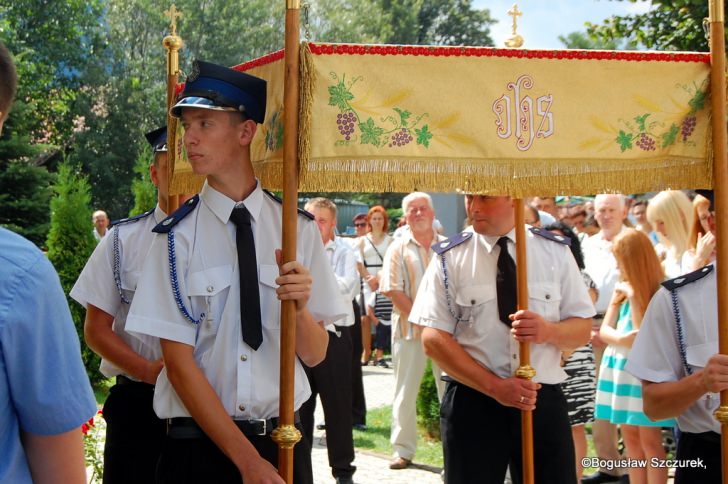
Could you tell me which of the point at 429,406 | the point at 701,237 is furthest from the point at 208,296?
the point at 429,406

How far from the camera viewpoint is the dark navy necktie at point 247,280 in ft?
10.4

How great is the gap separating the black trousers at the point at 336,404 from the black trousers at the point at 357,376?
1.55 metres

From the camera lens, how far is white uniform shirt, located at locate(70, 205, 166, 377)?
4.13 m

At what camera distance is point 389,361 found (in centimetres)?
1494

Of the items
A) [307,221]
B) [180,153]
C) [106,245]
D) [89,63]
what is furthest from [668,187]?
[89,63]

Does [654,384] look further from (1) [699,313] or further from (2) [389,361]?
(2) [389,361]

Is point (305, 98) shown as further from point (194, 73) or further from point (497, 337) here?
point (497, 337)

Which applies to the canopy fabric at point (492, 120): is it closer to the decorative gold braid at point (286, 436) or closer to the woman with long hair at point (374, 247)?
the decorative gold braid at point (286, 436)

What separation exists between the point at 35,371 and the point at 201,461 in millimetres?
1476

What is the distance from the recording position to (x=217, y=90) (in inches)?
132

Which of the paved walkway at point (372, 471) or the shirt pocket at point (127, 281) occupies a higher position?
the shirt pocket at point (127, 281)

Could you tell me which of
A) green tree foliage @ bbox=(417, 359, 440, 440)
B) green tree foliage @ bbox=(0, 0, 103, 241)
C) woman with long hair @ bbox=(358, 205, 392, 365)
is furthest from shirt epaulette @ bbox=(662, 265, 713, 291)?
green tree foliage @ bbox=(0, 0, 103, 241)

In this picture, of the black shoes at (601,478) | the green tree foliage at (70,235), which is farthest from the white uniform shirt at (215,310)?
the green tree foliage at (70,235)

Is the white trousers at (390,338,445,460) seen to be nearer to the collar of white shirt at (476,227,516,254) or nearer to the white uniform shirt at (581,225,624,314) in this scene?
the white uniform shirt at (581,225,624,314)
